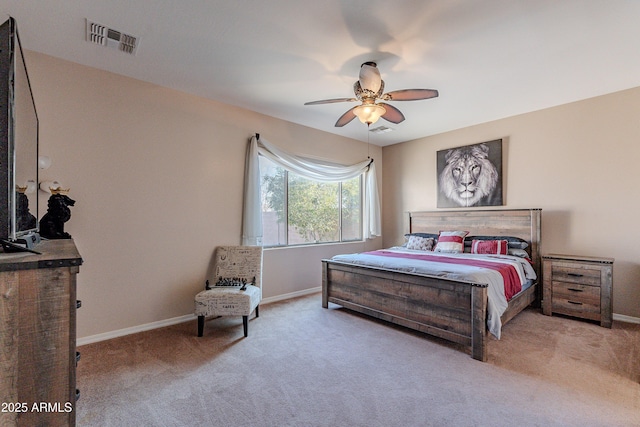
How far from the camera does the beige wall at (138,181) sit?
276 cm

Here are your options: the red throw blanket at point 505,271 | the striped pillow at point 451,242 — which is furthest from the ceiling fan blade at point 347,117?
the striped pillow at point 451,242

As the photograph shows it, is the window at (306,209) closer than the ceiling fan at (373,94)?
No

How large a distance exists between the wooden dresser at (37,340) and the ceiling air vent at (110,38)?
2.16 metres

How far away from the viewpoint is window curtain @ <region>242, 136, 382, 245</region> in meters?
3.89

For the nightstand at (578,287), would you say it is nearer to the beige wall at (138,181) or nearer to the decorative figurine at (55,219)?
the beige wall at (138,181)

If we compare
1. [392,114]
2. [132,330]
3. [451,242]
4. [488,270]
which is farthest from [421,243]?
[132,330]

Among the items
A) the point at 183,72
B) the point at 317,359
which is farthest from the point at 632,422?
the point at 183,72

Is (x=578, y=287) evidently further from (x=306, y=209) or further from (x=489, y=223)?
(x=306, y=209)

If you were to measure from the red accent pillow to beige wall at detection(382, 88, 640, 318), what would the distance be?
60cm

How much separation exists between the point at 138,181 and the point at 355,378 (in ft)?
9.62

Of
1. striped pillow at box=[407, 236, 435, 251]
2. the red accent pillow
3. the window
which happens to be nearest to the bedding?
the red accent pillow

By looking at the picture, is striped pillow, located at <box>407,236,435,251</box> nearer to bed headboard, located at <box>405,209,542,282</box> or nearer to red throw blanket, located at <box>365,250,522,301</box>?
bed headboard, located at <box>405,209,542,282</box>

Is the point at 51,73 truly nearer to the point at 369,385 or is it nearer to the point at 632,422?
the point at 369,385

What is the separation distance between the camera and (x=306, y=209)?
15.6 ft
